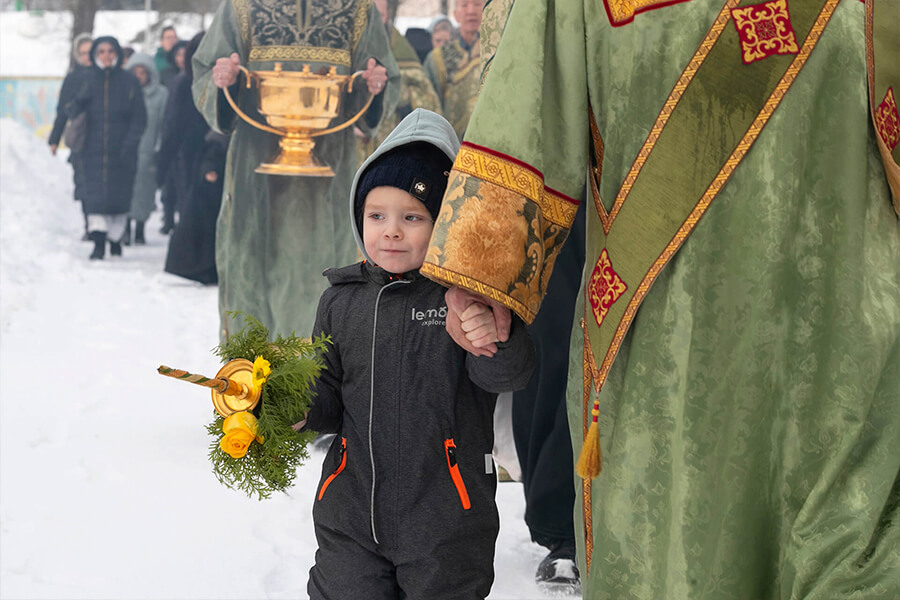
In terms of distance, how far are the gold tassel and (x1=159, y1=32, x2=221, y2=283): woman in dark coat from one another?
709 cm

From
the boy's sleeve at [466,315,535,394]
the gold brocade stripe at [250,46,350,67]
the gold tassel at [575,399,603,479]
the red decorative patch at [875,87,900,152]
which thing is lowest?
the gold tassel at [575,399,603,479]

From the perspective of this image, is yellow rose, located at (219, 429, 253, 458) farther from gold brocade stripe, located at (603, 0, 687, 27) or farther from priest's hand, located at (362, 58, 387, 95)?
priest's hand, located at (362, 58, 387, 95)

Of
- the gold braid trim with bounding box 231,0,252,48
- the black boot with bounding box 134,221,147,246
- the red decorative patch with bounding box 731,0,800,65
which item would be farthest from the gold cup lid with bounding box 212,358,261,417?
the black boot with bounding box 134,221,147,246

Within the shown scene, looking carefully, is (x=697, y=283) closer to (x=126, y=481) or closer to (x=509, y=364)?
(x=509, y=364)

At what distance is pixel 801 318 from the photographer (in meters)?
1.68

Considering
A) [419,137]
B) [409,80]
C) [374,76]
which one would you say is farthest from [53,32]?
[419,137]

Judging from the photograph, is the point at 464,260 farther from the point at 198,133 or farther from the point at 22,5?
the point at 22,5

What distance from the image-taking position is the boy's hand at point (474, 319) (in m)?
1.76

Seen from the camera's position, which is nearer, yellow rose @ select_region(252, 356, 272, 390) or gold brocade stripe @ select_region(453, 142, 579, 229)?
gold brocade stripe @ select_region(453, 142, 579, 229)

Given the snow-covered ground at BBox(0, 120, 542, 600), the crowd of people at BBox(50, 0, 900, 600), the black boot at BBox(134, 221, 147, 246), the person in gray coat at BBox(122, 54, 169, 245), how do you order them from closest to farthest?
the crowd of people at BBox(50, 0, 900, 600) → the snow-covered ground at BBox(0, 120, 542, 600) → the person in gray coat at BBox(122, 54, 169, 245) → the black boot at BBox(134, 221, 147, 246)

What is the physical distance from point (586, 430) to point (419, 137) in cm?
62

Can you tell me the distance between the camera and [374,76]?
5.11 m

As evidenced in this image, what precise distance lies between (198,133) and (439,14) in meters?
2.68

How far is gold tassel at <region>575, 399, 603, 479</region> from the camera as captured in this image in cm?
176
